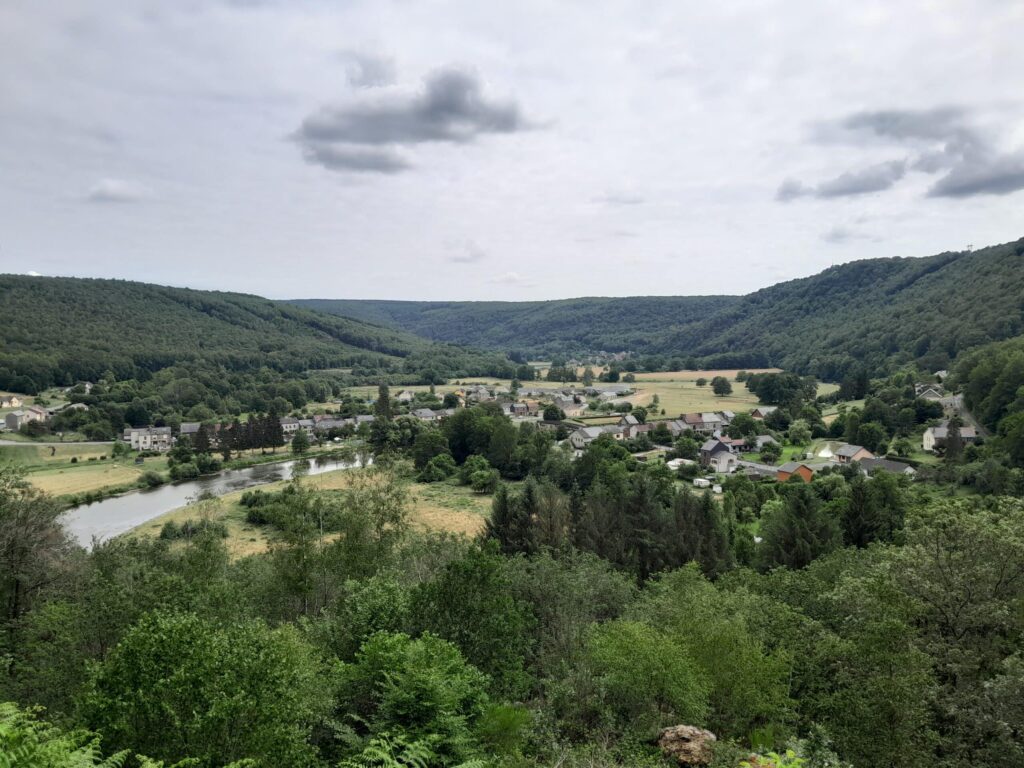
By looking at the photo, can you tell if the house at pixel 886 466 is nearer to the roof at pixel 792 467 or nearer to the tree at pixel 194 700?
the roof at pixel 792 467

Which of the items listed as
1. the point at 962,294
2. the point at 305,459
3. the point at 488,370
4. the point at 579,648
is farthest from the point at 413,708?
the point at 488,370

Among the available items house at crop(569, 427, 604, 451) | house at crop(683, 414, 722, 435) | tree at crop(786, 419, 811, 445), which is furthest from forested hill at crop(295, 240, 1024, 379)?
house at crop(569, 427, 604, 451)

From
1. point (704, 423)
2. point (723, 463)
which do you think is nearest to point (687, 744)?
point (723, 463)

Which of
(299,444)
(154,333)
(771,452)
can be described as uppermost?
(154,333)

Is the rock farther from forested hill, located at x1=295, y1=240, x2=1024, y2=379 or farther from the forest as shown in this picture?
forested hill, located at x1=295, y1=240, x2=1024, y2=379

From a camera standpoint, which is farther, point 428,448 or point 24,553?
point 428,448

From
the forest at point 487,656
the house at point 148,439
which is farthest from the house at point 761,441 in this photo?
the house at point 148,439

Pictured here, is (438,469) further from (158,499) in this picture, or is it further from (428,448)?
(158,499)
